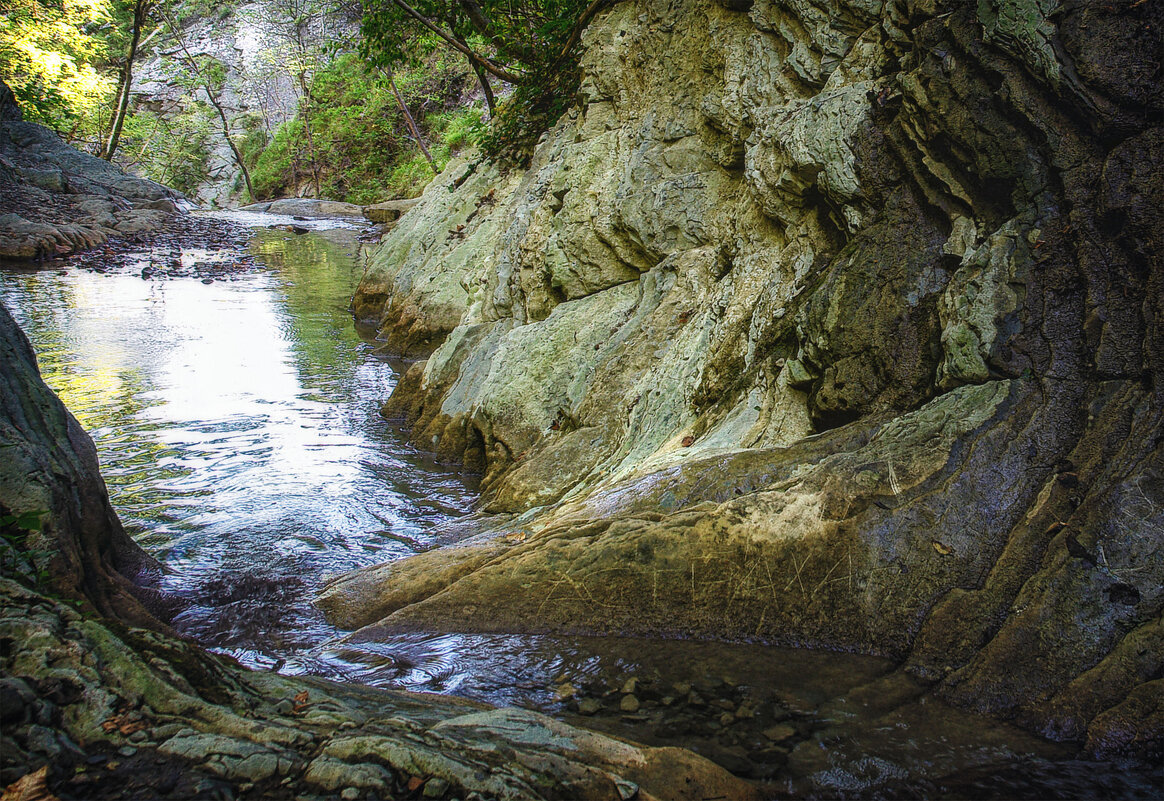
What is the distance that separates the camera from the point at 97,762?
1685 millimetres

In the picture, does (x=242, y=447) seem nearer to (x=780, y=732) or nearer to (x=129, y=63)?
(x=780, y=732)

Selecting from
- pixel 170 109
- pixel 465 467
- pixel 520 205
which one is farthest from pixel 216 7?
pixel 465 467

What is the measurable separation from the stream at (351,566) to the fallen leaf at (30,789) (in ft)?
5.60

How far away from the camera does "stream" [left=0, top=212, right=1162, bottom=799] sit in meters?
2.38

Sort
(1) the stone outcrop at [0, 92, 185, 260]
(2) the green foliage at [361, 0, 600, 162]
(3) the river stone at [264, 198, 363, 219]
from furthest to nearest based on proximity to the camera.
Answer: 1. (3) the river stone at [264, 198, 363, 219]
2. (1) the stone outcrop at [0, 92, 185, 260]
3. (2) the green foliage at [361, 0, 600, 162]

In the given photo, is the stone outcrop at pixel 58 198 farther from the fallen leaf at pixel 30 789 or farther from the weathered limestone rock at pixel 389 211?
the fallen leaf at pixel 30 789

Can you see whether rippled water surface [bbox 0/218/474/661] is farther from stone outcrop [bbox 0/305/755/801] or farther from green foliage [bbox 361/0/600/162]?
green foliage [bbox 361/0/600/162]

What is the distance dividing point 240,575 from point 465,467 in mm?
2672

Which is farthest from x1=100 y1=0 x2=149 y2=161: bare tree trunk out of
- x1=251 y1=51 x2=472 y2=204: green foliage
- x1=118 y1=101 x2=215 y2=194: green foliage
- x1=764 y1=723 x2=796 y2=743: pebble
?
x1=764 y1=723 x2=796 y2=743: pebble

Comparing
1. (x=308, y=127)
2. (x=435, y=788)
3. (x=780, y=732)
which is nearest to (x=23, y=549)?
(x=435, y=788)

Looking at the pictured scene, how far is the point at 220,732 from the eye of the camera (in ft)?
6.23

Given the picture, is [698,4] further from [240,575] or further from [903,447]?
[240,575]

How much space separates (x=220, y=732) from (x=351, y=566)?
299 centimetres

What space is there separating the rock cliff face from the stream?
0.21 meters
